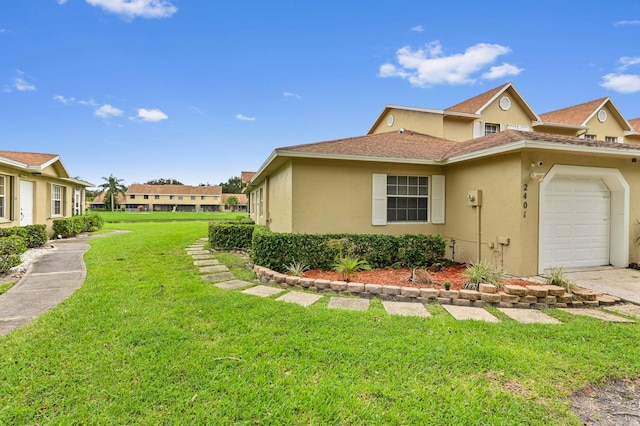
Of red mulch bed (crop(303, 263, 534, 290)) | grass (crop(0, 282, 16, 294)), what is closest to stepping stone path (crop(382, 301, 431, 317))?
red mulch bed (crop(303, 263, 534, 290))

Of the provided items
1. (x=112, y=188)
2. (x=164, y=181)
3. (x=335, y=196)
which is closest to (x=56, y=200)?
(x=335, y=196)

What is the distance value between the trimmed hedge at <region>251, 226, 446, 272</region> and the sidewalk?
Answer: 3.73 metres

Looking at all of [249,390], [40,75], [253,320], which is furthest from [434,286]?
[40,75]

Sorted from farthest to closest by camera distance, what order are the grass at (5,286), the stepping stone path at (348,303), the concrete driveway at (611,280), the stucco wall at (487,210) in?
1. the stucco wall at (487,210)
2. the concrete driveway at (611,280)
3. the grass at (5,286)
4. the stepping stone path at (348,303)

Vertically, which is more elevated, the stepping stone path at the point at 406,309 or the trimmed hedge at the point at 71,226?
the trimmed hedge at the point at 71,226

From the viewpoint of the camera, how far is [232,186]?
307 ft

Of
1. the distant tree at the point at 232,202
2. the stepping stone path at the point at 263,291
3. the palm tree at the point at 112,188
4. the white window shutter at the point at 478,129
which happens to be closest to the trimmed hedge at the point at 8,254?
the stepping stone path at the point at 263,291

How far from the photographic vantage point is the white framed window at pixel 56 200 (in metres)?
15.2

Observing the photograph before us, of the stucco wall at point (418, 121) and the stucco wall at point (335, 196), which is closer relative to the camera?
the stucco wall at point (335, 196)

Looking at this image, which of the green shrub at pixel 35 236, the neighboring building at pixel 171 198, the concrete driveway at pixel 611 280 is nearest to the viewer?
the concrete driveway at pixel 611 280

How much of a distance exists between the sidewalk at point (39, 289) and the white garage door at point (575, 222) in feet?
31.8

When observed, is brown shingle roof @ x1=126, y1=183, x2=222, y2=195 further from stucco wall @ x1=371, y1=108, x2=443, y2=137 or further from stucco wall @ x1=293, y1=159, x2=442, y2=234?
stucco wall @ x1=293, y1=159, x2=442, y2=234

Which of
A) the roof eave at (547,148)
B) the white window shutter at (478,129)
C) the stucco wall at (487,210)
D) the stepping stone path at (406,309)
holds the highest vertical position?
the white window shutter at (478,129)

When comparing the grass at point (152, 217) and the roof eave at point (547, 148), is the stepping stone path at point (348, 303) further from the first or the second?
the grass at point (152, 217)
